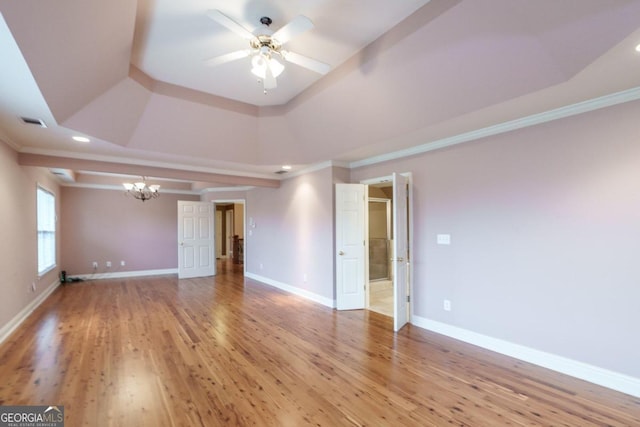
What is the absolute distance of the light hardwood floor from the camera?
2230 mm

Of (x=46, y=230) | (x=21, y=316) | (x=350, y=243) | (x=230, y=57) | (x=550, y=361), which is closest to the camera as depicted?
(x=230, y=57)

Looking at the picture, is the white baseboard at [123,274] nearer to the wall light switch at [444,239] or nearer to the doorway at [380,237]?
the doorway at [380,237]

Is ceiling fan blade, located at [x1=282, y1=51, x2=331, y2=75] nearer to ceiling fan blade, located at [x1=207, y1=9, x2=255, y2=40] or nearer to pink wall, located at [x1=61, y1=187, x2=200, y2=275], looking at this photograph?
ceiling fan blade, located at [x1=207, y1=9, x2=255, y2=40]

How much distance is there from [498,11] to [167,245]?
350 inches

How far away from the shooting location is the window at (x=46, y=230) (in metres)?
5.51

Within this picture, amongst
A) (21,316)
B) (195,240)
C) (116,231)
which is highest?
(116,231)

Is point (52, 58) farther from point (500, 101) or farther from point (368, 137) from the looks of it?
point (500, 101)

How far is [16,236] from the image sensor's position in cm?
412

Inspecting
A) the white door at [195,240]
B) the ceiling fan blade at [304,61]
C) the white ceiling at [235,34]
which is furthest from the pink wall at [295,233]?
the ceiling fan blade at [304,61]

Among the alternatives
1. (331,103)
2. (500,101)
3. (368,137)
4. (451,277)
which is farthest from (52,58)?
(451,277)

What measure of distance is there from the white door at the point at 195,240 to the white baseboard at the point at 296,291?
4.37ft

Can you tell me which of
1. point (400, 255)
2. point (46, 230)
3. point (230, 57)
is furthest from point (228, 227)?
point (230, 57)

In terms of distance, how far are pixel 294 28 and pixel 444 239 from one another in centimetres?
303

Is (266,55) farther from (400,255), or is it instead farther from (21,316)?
(21,316)
